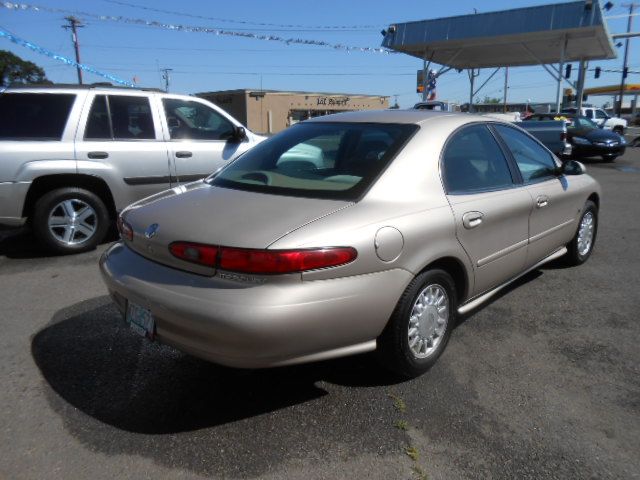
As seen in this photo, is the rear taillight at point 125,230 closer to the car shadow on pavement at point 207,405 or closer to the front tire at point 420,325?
the car shadow on pavement at point 207,405

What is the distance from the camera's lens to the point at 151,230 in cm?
279

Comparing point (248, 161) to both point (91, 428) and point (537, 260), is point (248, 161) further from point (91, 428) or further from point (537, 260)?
point (537, 260)

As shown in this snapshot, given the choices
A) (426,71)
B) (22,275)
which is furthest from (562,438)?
(426,71)

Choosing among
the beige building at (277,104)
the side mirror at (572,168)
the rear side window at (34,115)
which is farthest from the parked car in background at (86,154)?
the beige building at (277,104)

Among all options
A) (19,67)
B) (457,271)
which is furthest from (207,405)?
(19,67)

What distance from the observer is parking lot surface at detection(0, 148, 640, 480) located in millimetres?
2383

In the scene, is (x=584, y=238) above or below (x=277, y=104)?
below

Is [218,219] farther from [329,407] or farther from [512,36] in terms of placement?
[512,36]

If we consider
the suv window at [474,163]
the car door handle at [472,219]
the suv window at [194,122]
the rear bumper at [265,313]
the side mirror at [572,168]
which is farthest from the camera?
the suv window at [194,122]

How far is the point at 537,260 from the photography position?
170 inches

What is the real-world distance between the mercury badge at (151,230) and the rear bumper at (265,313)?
153 millimetres

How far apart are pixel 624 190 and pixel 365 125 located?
9.22 metres

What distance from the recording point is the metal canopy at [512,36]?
1920cm

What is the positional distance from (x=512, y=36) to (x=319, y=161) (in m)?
20.3
